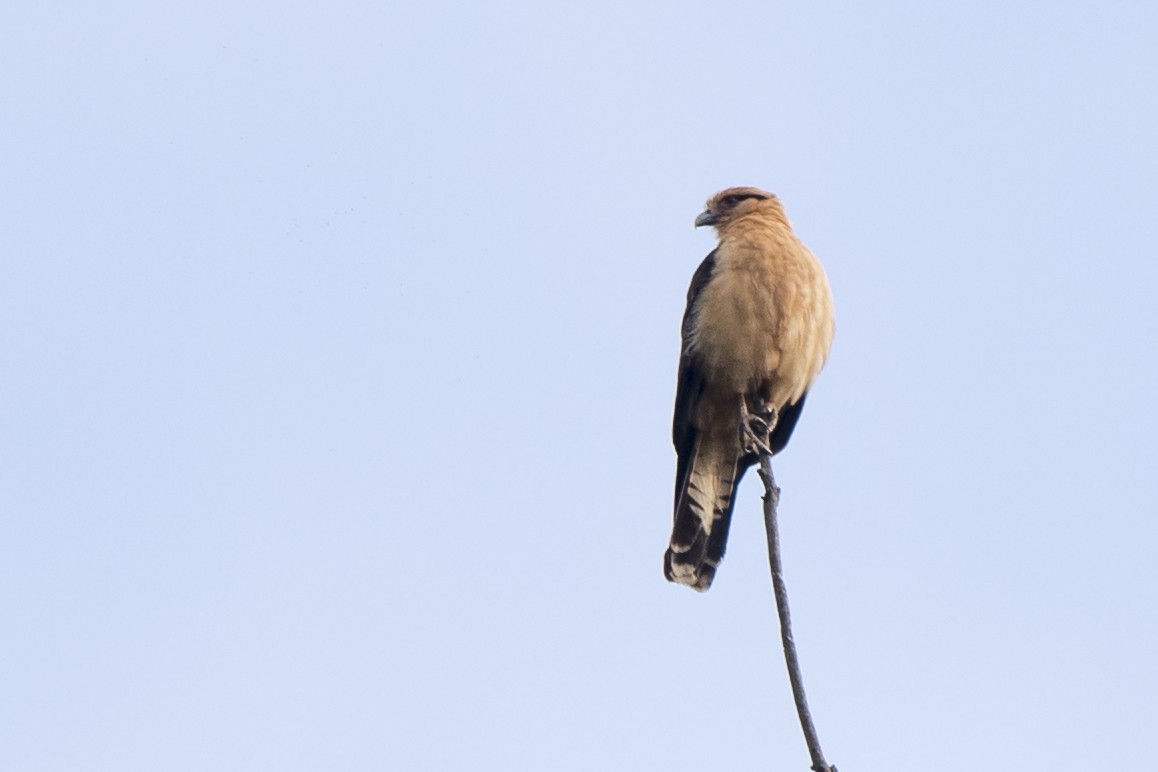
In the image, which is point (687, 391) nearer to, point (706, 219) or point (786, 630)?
point (706, 219)

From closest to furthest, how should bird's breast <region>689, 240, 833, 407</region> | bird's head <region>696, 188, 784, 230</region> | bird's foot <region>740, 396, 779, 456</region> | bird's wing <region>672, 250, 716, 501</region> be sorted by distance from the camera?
bird's foot <region>740, 396, 779, 456</region> → bird's breast <region>689, 240, 833, 407</region> → bird's wing <region>672, 250, 716, 501</region> → bird's head <region>696, 188, 784, 230</region>

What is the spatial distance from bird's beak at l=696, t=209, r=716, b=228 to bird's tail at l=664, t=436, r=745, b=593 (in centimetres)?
142

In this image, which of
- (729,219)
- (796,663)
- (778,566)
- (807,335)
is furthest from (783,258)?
(796,663)

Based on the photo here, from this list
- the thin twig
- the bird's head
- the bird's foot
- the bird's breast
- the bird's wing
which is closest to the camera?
the thin twig

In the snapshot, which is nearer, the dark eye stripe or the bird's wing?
the bird's wing

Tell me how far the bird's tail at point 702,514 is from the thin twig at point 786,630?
2.20 m

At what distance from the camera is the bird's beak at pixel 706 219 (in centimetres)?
743

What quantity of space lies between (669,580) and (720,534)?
1.29 ft

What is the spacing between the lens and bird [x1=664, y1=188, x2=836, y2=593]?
6207mm

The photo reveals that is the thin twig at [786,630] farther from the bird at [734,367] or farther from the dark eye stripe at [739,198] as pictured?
the dark eye stripe at [739,198]

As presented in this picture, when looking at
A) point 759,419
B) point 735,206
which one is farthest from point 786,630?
point 735,206

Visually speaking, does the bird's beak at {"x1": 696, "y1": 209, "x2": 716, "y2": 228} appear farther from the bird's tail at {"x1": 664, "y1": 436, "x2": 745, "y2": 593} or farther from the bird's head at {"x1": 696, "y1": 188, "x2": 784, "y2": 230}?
the bird's tail at {"x1": 664, "y1": 436, "x2": 745, "y2": 593}

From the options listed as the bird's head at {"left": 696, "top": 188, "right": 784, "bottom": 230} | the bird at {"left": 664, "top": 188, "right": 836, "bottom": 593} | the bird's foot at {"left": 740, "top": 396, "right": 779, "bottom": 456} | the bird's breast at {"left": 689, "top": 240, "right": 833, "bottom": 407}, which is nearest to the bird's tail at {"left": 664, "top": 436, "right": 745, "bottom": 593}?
the bird at {"left": 664, "top": 188, "right": 836, "bottom": 593}

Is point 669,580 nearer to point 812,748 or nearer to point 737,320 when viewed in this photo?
point 737,320
